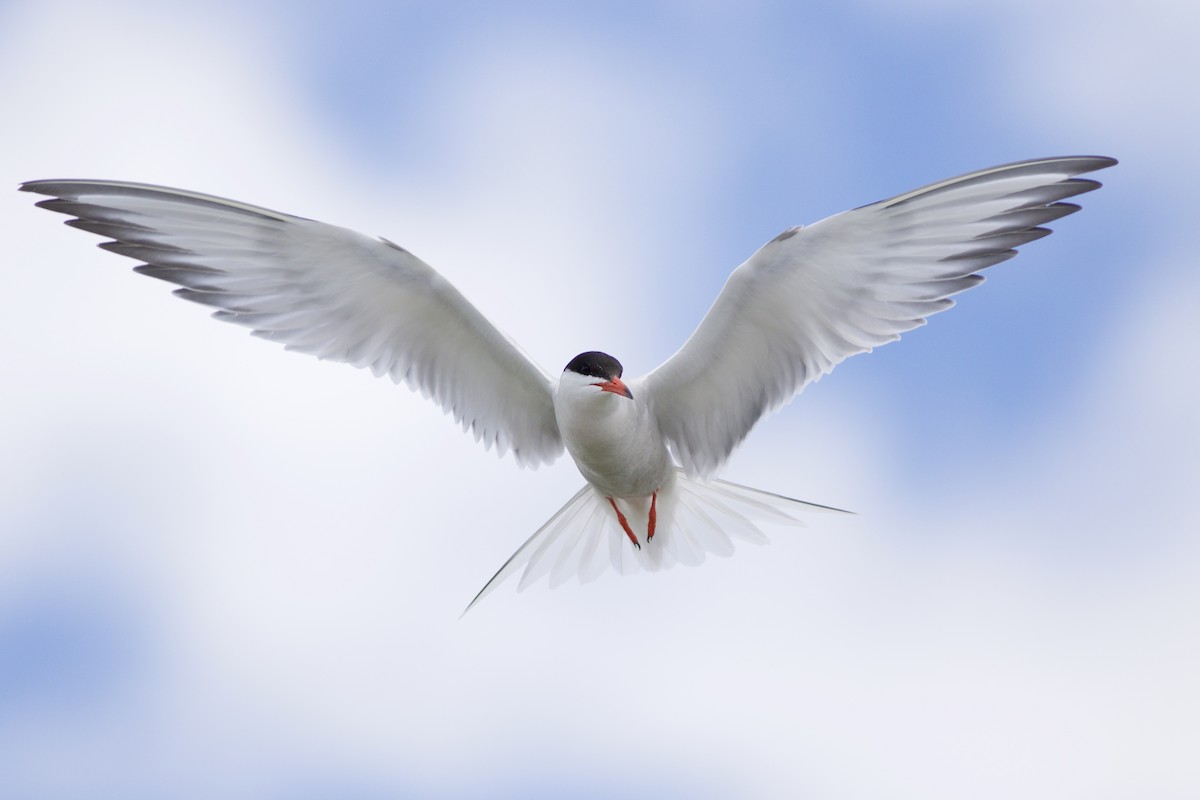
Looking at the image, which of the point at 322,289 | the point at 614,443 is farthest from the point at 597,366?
the point at 322,289

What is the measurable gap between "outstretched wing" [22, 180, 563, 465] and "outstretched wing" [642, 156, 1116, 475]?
969 millimetres

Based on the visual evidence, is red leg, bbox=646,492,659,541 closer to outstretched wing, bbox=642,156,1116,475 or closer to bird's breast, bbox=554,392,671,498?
bird's breast, bbox=554,392,671,498

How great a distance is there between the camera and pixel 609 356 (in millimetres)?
5723

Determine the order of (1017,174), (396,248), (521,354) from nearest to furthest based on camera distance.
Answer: (1017,174) < (396,248) < (521,354)

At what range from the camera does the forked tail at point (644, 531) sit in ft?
21.3

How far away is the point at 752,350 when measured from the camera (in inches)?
236

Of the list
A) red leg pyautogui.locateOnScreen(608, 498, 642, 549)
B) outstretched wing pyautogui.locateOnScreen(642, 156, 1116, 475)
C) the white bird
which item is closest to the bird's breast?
the white bird

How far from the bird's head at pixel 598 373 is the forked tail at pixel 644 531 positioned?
1004 mm

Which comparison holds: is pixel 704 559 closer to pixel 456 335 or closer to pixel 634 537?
pixel 634 537

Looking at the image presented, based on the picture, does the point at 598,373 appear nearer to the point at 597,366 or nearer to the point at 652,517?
the point at 597,366

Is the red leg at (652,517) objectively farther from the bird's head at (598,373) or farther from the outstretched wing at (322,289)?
the bird's head at (598,373)

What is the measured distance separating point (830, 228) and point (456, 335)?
6.41ft

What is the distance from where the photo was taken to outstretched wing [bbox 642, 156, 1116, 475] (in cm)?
543

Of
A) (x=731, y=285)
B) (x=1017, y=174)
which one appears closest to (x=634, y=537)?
(x=731, y=285)
